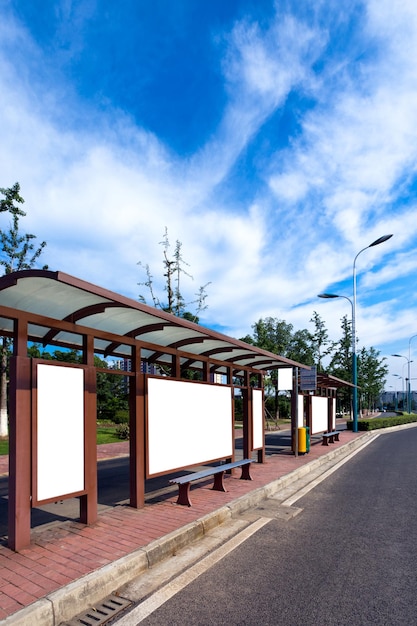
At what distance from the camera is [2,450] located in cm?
1527

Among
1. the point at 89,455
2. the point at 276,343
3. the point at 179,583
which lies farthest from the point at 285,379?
the point at 276,343

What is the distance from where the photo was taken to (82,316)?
5848 millimetres

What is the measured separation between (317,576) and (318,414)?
47.7ft

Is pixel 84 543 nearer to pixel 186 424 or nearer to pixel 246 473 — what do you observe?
pixel 186 424

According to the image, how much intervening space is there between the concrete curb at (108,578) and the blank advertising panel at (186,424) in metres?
1.26

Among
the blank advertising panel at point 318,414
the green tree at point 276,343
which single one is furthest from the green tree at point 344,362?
the blank advertising panel at point 318,414

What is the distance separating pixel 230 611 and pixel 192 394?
4.60 meters

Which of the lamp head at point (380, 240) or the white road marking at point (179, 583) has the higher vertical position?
the lamp head at point (380, 240)

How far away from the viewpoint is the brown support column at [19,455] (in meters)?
4.76

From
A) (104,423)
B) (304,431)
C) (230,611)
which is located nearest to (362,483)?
(304,431)

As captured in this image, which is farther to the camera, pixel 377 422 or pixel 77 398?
pixel 377 422

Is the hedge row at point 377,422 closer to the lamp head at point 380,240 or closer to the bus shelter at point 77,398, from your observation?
the lamp head at point 380,240

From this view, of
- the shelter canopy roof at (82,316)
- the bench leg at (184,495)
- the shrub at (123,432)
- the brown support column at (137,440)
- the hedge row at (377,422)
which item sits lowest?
the hedge row at (377,422)

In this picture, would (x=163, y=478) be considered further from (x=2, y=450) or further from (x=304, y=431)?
(x=2, y=450)
